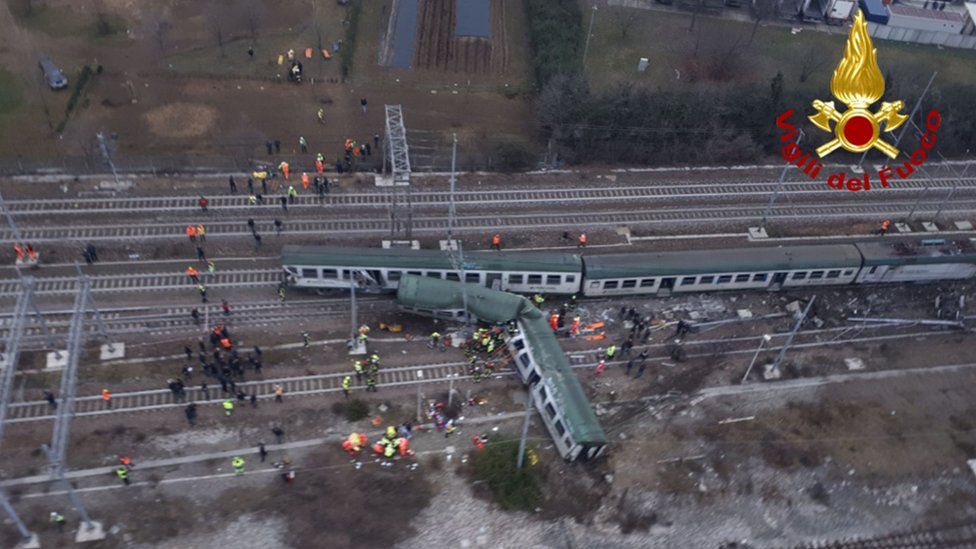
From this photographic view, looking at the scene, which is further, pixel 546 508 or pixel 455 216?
pixel 455 216

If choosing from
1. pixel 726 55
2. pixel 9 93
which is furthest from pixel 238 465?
pixel 726 55

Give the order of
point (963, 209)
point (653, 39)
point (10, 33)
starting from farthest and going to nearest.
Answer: point (653, 39), point (10, 33), point (963, 209)

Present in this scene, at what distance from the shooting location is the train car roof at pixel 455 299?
134 ft

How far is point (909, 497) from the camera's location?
37.2 metres

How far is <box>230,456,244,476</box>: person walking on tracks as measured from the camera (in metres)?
34.4

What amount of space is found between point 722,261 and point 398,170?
67.1ft

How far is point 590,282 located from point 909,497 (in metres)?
19.8

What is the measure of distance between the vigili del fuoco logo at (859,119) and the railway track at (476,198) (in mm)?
1792

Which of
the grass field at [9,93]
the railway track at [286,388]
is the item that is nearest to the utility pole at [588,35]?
the railway track at [286,388]

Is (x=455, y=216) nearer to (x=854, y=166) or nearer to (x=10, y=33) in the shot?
(x=854, y=166)

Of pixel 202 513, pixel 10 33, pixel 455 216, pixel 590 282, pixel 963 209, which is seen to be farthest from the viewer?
pixel 10 33

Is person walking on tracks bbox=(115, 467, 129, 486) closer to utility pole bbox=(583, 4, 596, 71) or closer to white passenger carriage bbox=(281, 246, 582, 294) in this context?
white passenger carriage bbox=(281, 246, 582, 294)

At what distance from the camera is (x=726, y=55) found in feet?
216

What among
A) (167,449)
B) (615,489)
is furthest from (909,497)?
(167,449)
